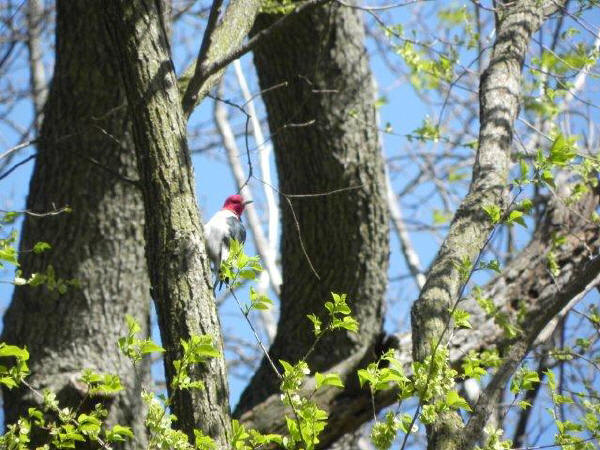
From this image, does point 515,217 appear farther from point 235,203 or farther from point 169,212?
point 235,203

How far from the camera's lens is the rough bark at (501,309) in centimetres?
448

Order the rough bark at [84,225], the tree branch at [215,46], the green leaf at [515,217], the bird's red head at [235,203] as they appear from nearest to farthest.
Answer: the green leaf at [515,217] → the tree branch at [215,46] → the rough bark at [84,225] → the bird's red head at [235,203]

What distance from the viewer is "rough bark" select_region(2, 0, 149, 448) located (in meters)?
4.66

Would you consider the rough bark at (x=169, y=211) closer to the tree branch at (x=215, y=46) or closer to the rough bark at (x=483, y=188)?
the tree branch at (x=215, y=46)

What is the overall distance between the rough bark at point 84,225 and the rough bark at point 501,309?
92 cm

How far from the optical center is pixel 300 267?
5.39 metres

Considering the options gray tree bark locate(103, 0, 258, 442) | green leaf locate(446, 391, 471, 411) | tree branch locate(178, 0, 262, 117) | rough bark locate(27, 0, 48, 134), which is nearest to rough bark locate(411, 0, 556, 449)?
green leaf locate(446, 391, 471, 411)

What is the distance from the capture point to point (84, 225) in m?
4.76

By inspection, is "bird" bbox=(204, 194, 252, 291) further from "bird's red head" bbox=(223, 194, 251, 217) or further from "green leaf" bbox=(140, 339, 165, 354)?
"green leaf" bbox=(140, 339, 165, 354)

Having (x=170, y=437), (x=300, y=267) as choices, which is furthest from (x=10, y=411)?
(x=170, y=437)

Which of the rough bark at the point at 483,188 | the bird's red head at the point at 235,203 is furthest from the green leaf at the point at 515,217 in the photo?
the bird's red head at the point at 235,203

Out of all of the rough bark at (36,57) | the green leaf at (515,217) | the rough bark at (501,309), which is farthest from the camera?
the rough bark at (36,57)

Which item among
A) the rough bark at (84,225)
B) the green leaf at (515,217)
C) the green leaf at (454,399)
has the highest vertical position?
the rough bark at (84,225)

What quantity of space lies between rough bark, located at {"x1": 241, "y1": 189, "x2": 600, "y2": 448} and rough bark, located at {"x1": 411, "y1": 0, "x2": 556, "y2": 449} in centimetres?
106
